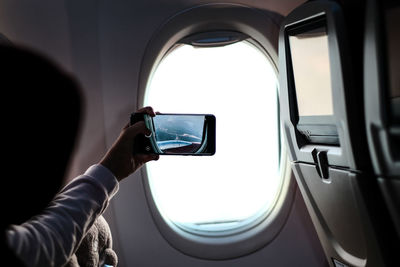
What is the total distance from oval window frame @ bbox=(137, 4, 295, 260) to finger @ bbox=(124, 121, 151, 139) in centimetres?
76

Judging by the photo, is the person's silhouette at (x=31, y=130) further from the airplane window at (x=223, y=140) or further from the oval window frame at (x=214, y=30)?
the airplane window at (x=223, y=140)

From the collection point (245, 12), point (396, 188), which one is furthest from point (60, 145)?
point (245, 12)

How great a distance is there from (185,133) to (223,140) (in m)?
1.17

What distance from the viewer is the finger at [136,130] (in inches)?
51.2

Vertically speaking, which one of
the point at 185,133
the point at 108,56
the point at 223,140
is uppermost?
the point at 108,56

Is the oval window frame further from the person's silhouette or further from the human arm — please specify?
the person's silhouette

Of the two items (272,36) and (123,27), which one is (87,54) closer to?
(123,27)

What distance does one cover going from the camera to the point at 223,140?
2609mm

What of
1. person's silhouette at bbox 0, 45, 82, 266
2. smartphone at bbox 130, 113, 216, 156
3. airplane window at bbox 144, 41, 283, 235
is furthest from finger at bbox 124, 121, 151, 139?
airplane window at bbox 144, 41, 283, 235

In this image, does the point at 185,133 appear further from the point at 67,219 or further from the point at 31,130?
the point at 31,130

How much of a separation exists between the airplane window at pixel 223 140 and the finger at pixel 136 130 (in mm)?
895

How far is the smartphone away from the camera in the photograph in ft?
4.74

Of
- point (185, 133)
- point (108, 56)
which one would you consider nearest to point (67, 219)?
point (185, 133)

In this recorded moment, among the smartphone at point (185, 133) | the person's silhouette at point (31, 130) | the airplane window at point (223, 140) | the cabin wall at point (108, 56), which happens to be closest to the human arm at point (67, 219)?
the person's silhouette at point (31, 130)
